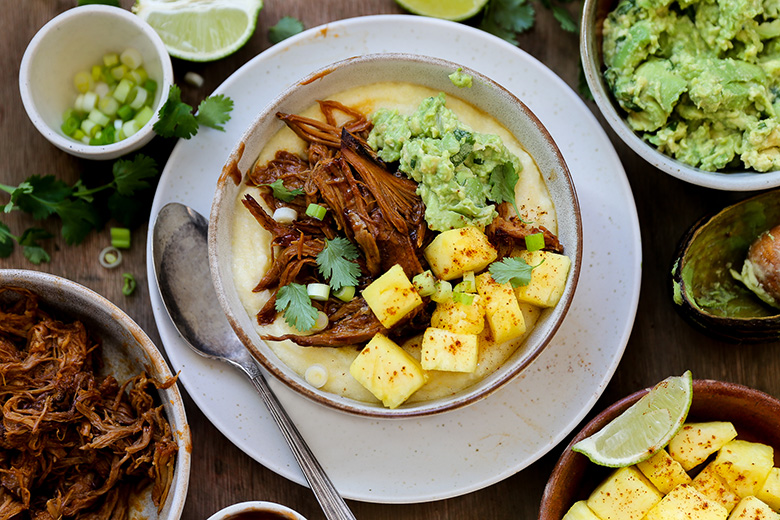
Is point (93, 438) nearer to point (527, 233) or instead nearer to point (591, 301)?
point (527, 233)

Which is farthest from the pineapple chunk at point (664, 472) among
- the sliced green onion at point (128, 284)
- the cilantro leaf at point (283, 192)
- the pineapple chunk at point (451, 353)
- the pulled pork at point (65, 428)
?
the sliced green onion at point (128, 284)

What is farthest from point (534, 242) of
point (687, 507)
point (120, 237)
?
point (120, 237)

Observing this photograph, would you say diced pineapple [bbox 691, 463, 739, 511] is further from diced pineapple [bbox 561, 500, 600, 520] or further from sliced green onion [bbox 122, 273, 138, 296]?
sliced green onion [bbox 122, 273, 138, 296]

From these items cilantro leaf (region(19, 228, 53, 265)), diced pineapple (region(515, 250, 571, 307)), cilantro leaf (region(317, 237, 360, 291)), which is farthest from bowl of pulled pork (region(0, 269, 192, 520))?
diced pineapple (region(515, 250, 571, 307))

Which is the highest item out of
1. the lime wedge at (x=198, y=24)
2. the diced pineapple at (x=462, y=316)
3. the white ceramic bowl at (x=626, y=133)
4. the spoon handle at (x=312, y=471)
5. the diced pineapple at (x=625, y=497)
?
the white ceramic bowl at (x=626, y=133)

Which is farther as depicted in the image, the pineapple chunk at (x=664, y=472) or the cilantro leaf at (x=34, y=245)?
the cilantro leaf at (x=34, y=245)

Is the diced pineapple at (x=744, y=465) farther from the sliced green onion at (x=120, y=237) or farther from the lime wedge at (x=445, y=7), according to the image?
the sliced green onion at (x=120, y=237)

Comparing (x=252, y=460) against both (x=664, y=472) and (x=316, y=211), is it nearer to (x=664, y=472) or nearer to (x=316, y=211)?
(x=316, y=211)
